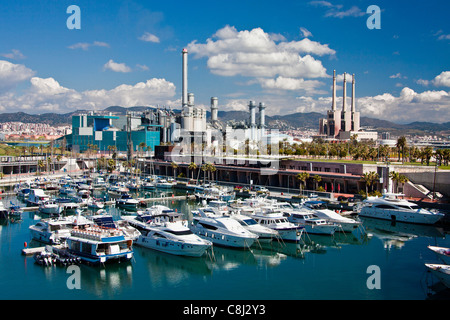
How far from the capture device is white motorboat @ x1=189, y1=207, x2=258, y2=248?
123 feet

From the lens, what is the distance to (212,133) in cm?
18312

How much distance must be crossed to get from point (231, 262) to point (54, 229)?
17401 millimetres

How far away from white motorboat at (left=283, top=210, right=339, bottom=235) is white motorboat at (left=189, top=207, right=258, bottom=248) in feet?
26.7

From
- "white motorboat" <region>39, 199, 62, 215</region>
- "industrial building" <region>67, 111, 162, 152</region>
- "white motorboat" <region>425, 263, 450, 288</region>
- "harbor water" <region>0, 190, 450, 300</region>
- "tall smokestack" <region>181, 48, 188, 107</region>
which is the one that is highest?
"tall smokestack" <region>181, 48, 188, 107</region>

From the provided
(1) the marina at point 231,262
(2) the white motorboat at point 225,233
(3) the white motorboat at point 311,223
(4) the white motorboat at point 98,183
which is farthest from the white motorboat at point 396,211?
(4) the white motorboat at point 98,183

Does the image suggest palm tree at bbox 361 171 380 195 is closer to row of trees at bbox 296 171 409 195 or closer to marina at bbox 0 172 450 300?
row of trees at bbox 296 171 409 195

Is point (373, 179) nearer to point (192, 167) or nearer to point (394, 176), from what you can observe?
point (394, 176)

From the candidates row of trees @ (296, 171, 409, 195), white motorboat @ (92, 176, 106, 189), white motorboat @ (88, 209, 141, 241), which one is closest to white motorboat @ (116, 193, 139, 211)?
white motorboat @ (88, 209, 141, 241)

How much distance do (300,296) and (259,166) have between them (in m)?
63.2

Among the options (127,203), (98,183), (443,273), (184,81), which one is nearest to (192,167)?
(98,183)

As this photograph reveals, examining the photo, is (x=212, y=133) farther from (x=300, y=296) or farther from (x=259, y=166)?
(x=300, y=296)

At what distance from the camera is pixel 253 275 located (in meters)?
31.7
